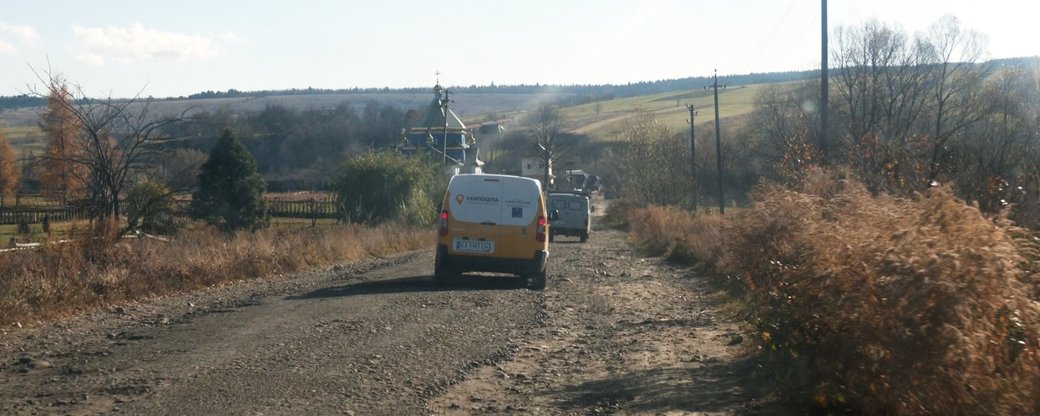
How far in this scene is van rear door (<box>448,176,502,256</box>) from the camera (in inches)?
600

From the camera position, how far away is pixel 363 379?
7547 mm

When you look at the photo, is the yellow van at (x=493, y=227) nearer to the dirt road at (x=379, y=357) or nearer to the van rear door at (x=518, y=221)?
the van rear door at (x=518, y=221)

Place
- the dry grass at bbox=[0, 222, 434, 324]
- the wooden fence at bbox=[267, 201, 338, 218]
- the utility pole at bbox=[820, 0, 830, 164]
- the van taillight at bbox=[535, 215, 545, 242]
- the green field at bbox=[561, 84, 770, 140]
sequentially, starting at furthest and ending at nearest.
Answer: the green field at bbox=[561, 84, 770, 140] < the wooden fence at bbox=[267, 201, 338, 218] < the utility pole at bbox=[820, 0, 830, 164] < the van taillight at bbox=[535, 215, 545, 242] < the dry grass at bbox=[0, 222, 434, 324]

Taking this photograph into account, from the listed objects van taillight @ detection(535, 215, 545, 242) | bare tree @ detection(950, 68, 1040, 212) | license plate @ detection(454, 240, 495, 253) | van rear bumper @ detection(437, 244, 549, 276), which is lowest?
van rear bumper @ detection(437, 244, 549, 276)

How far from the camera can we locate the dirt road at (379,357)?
6836mm

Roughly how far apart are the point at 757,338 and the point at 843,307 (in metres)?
2.73

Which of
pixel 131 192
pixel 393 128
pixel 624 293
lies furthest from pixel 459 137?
pixel 624 293

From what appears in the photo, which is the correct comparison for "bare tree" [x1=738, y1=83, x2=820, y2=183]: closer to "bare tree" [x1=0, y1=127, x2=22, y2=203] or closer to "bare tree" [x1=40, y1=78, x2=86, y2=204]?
"bare tree" [x1=40, y1=78, x2=86, y2=204]

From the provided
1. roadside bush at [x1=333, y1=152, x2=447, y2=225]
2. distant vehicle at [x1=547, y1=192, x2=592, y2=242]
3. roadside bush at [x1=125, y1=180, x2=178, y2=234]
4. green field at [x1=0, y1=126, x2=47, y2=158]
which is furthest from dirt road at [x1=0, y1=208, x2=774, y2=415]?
green field at [x1=0, y1=126, x2=47, y2=158]

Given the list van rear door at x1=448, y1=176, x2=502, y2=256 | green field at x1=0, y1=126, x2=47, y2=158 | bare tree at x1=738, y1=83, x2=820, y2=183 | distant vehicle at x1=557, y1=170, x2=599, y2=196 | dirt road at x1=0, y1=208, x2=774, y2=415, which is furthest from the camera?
distant vehicle at x1=557, y1=170, x2=599, y2=196

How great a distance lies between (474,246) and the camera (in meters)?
15.3

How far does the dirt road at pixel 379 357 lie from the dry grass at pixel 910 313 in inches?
29.8

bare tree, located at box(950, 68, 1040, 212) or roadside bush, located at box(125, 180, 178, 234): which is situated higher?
bare tree, located at box(950, 68, 1040, 212)

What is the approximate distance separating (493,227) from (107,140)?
787 cm
